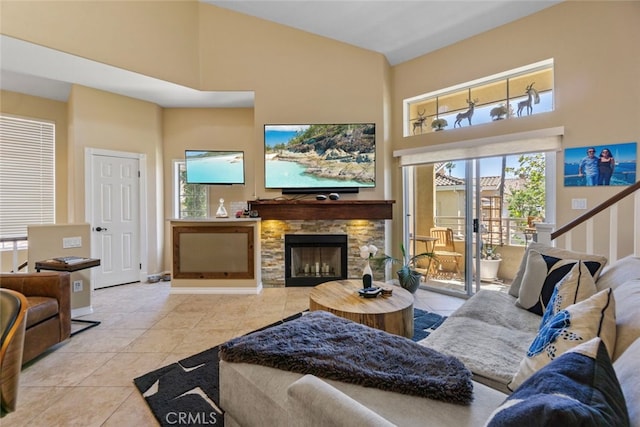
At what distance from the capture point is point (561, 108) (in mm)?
3203

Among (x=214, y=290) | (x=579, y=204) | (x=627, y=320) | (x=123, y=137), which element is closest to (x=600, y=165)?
(x=579, y=204)

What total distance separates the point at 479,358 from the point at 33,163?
6.28 m

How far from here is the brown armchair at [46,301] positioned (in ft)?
7.66

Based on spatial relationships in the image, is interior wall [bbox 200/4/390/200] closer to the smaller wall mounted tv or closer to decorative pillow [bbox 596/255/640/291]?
the smaller wall mounted tv

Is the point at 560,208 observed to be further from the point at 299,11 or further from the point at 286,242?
the point at 299,11

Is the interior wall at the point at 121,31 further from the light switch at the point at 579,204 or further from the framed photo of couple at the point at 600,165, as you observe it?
the light switch at the point at 579,204

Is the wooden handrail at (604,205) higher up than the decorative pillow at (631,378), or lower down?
higher up

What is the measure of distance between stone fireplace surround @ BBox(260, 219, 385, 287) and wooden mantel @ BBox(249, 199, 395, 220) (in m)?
0.18

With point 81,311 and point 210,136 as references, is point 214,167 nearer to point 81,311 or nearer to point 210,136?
point 210,136

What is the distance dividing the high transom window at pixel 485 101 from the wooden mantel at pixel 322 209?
1.39 metres

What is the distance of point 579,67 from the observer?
3100mm

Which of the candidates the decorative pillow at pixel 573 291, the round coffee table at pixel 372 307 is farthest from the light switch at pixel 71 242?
the decorative pillow at pixel 573 291

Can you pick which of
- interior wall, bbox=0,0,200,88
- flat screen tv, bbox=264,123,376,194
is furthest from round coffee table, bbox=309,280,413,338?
interior wall, bbox=0,0,200,88

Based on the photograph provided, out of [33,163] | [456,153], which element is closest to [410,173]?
[456,153]
